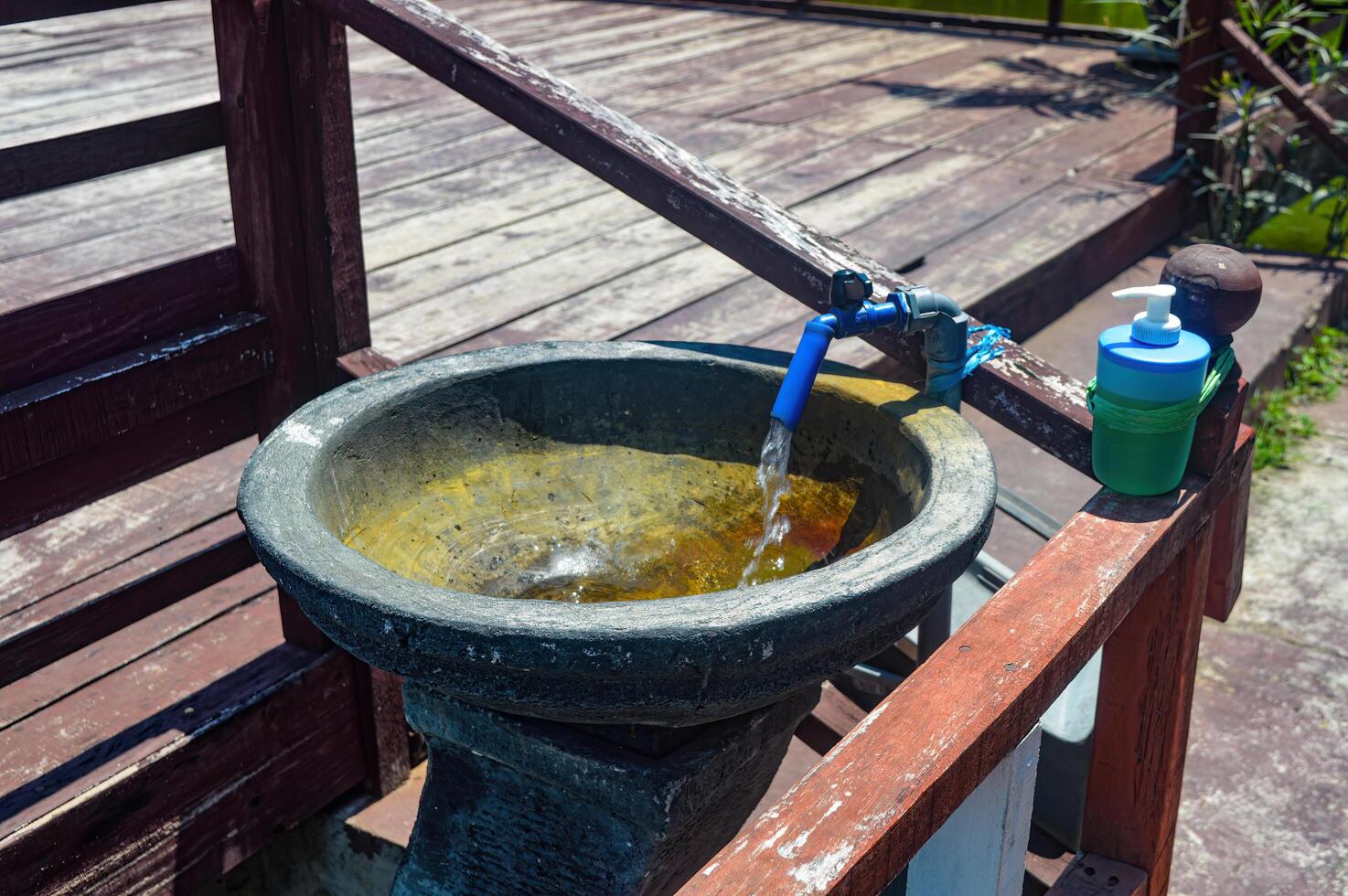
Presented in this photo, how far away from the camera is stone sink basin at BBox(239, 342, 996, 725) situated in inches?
48.9

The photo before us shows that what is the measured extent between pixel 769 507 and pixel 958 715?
558 mm

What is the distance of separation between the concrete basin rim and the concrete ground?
4.04ft

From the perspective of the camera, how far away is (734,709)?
1357 millimetres

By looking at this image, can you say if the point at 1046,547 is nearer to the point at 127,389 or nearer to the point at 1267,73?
the point at 127,389

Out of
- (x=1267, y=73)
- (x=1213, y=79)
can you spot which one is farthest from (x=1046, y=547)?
(x=1213, y=79)

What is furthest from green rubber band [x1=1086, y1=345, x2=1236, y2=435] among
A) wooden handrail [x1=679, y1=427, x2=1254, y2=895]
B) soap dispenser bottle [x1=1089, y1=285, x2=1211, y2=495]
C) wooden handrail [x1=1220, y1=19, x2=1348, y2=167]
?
wooden handrail [x1=1220, y1=19, x2=1348, y2=167]

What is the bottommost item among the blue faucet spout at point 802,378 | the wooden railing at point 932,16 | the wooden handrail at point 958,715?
the wooden railing at point 932,16

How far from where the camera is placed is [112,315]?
182 cm

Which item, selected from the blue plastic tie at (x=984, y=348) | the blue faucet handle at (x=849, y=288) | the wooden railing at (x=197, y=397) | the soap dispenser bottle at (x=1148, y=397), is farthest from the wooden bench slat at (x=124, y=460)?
the soap dispenser bottle at (x=1148, y=397)

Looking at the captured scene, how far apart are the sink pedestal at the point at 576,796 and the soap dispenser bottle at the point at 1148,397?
19.1 inches

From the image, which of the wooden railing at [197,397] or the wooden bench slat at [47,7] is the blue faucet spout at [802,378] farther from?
the wooden bench slat at [47,7]

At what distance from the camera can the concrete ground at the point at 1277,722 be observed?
2.38 m

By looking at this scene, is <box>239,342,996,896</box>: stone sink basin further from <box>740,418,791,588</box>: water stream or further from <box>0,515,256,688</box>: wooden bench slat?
<box>0,515,256,688</box>: wooden bench slat

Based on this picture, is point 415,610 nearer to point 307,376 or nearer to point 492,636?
point 492,636
